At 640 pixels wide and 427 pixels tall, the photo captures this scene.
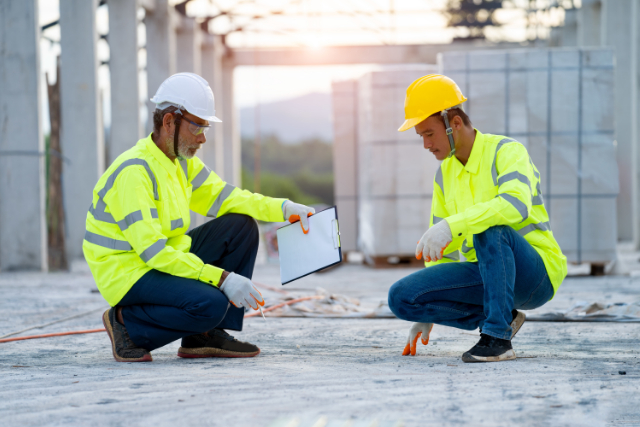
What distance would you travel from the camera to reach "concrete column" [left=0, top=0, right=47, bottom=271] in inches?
337

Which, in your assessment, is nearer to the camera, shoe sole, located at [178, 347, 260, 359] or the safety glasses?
the safety glasses

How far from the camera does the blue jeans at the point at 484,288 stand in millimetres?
3182

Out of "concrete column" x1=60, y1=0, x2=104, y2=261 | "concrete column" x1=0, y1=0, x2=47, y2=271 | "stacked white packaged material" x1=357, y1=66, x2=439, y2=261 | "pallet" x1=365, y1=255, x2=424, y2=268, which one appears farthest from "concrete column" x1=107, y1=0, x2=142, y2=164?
"pallet" x1=365, y1=255, x2=424, y2=268

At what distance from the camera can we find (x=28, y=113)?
8609 millimetres

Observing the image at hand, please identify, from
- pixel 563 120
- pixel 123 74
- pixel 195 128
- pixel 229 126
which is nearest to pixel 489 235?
pixel 195 128

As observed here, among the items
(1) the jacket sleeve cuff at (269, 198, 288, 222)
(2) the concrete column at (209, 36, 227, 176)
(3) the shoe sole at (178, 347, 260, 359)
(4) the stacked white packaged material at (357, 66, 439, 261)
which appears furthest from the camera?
(2) the concrete column at (209, 36, 227, 176)

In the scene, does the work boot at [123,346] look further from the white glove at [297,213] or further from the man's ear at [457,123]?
the man's ear at [457,123]

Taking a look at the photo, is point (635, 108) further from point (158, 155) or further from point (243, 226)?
point (158, 155)

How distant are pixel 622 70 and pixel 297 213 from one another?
34.7 ft

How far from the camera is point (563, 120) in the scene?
7.35 meters

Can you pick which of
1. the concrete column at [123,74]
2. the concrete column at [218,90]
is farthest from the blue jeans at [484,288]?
the concrete column at [218,90]

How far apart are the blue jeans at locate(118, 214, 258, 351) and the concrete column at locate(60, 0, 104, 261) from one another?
20.8 feet

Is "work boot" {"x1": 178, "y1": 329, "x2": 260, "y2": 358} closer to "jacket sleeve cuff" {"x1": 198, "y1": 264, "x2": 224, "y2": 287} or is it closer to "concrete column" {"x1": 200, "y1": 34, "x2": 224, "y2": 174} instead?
"jacket sleeve cuff" {"x1": 198, "y1": 264, "x2": 224, "y2": 287}

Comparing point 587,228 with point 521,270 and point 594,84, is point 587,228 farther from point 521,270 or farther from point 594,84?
point 521,270
